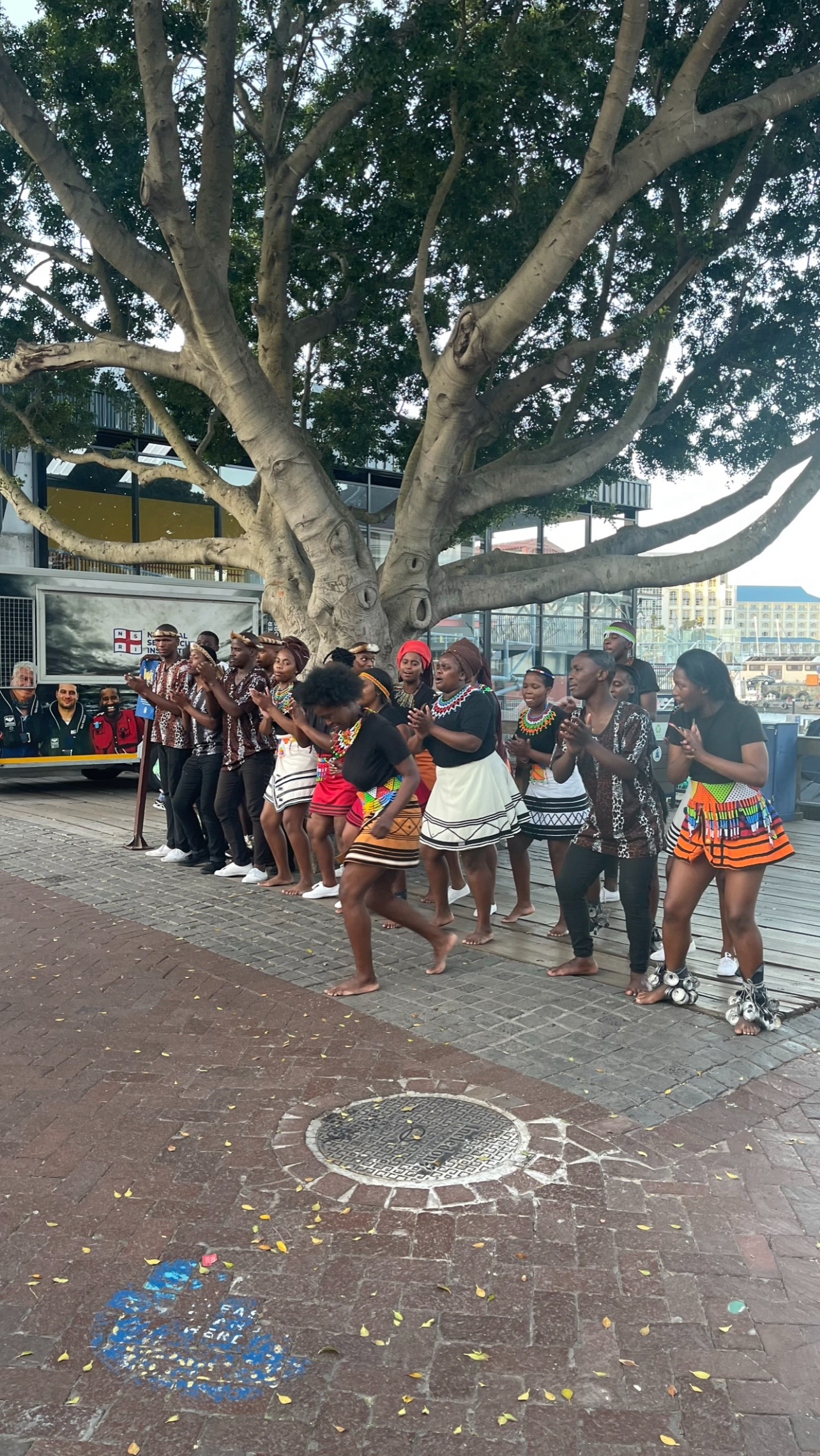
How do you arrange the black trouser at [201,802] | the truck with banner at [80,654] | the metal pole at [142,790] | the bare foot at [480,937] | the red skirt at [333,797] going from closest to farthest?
the bare foot at [480,937]
the red skirt at [333,797]
the black trouser at [201,802]
the metal pole at [142,790]
the truck with banner at [80,654]

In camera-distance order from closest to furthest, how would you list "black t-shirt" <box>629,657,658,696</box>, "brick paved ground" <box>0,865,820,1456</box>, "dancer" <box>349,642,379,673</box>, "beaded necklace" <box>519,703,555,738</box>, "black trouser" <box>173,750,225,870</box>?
"brick paved ground" <box>0,865,820,1456</box>, "beaded necklace" <box>519,703,555,738</box>, "dancer" <box>349,642,379,673</box>, "black t-shirt" <box>629,657,658,696</box>, "black trouser" <box>173,750,225,870</box>

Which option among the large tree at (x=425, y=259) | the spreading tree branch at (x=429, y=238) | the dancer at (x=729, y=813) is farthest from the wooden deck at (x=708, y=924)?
the spreading tree branch at (x=429, y=238)

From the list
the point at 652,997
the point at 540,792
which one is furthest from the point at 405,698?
the point at 652,997

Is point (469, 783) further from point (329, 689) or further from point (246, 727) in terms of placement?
point (246, 727)

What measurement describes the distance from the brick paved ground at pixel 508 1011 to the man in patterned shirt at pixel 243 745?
637mm

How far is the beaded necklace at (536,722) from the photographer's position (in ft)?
24.7

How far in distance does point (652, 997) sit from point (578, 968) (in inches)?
24.4

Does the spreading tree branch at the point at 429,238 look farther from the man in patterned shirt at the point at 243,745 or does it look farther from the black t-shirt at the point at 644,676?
the black t-shirt at the point at 644,676

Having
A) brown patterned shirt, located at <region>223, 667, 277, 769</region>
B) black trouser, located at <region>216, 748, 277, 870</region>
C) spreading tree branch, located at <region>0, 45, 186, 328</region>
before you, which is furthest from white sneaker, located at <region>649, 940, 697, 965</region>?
spreading tree branch, located at <region>0, 45, 186, 328</region>

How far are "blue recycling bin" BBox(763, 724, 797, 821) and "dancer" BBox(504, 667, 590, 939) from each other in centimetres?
544

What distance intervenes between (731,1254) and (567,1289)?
0.56 metres

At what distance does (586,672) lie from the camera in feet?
19.8

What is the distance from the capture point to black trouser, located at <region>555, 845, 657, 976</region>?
589cm

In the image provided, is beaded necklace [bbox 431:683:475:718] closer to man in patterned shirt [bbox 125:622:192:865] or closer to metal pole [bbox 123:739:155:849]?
man in patterned shirt [bbox 125:622:192:865]
